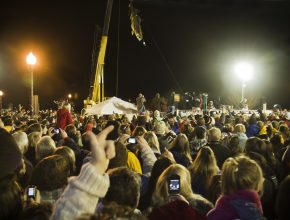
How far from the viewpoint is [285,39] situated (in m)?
43.0

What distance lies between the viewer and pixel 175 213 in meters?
2.75

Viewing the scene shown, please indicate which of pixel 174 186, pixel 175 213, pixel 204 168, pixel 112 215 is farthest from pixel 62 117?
pixel 112 215

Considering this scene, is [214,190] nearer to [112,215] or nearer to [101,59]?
[112,215]

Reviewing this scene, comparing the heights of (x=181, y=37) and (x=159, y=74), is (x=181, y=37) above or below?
above

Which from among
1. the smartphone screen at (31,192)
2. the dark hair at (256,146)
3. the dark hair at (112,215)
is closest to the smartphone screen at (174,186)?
the smartphone screen at (31,192)

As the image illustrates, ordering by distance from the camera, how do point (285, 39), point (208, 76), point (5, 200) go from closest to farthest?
point (5, 200)
point (285, 39)
point (208, 76)

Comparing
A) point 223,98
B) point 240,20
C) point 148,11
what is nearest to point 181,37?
point 148,11

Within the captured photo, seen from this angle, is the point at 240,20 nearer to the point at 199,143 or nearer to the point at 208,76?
the point at 208,76

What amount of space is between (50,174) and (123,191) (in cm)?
115

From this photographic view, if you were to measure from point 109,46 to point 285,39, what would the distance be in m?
27.4

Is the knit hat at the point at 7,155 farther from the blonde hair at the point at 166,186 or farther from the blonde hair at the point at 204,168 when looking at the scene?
the blonde hair at the point at 204,168

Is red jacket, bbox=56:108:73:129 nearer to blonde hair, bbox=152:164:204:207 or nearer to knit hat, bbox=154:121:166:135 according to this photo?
knit hat, bbox=154:121:166:135

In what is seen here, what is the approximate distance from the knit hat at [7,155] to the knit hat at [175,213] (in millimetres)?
987

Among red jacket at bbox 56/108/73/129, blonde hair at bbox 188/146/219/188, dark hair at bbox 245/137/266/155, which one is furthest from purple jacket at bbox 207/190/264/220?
red jacket at bbox 56/108/73/129
